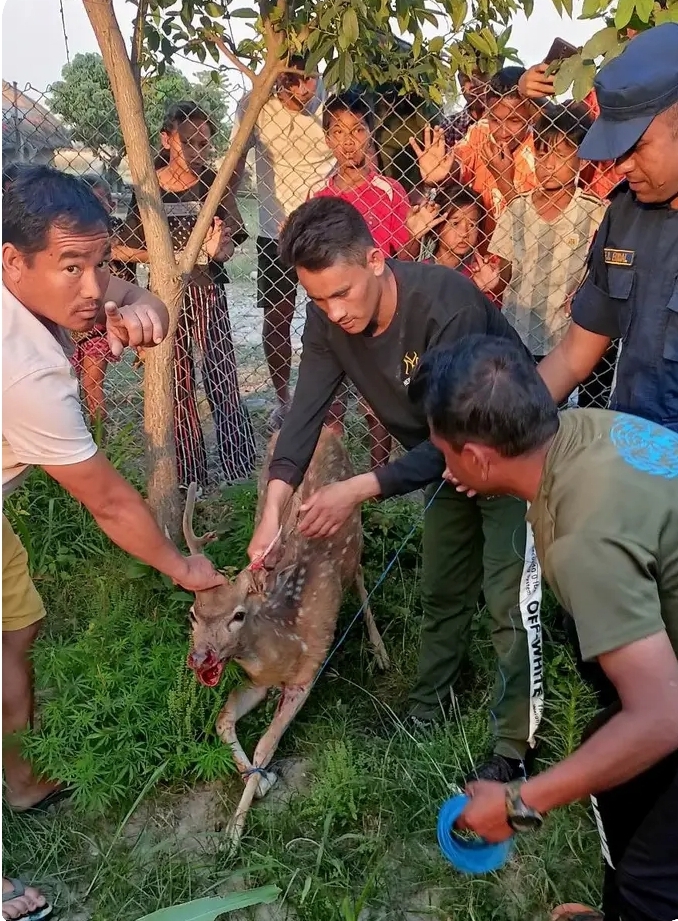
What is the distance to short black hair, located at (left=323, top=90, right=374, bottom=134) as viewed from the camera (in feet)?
14.6

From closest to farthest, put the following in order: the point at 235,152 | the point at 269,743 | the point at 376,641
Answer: the point at 269,743
the point at 235,152
the point at 376,641

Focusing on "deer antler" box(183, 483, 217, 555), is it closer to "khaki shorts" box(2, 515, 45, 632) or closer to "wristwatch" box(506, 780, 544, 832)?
"khaki shorts" box(2, 515, 45, 632)

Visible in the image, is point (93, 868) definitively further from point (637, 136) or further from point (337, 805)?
point (637, 136)

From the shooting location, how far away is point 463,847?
7.25 feet

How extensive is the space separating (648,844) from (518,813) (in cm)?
50

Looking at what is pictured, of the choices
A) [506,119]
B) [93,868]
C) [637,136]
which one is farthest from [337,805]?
[506,119]

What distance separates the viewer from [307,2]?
3.42 m

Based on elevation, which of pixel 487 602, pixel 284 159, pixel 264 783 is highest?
pixel 284 159

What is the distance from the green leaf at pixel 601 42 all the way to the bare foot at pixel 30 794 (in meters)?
3.11

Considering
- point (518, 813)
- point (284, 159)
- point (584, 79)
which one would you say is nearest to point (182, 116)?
point (284, 159)

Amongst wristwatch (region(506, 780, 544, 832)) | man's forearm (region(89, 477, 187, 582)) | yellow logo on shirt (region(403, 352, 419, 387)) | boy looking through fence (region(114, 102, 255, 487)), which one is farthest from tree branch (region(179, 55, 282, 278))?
wristwatch (region(506, 780, 544, 832))

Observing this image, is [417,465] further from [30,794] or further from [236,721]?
[30,794]

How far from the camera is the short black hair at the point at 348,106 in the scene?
176 inches

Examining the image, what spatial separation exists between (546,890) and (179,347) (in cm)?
318
